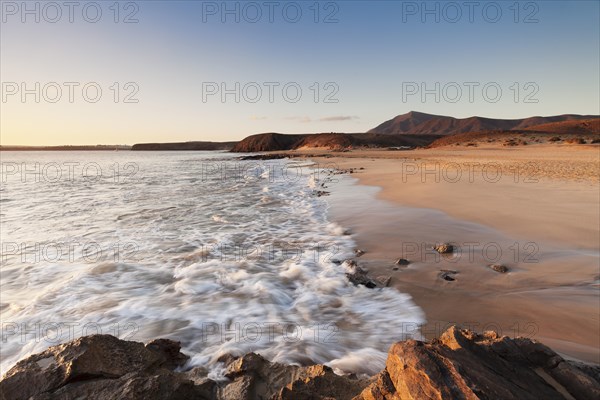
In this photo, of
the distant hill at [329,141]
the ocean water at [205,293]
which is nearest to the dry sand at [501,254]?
the ocean water at [205,293]

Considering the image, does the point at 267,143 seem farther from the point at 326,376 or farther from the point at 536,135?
the point at 326,376

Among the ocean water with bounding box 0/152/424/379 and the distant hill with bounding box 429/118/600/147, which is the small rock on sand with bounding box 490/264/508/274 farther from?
the distant hill with bounding box 429/118/600/147

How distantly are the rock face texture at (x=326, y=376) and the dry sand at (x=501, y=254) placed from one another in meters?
1.57

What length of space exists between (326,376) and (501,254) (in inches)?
192

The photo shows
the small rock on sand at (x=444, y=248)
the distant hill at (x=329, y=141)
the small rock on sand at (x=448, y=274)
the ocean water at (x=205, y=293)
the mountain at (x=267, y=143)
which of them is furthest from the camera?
the mountain at (x=267, y=143)

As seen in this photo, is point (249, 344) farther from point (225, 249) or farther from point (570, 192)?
point (570, 192)

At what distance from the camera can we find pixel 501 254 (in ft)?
19.8

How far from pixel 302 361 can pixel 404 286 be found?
7.47ft

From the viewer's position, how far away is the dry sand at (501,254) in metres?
3.98

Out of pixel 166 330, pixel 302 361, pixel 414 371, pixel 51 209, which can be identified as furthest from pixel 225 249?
pixel 51 209

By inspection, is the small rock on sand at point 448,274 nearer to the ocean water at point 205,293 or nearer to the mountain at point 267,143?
the ocean water at point 205,293

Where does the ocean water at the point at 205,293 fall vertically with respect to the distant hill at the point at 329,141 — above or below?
below

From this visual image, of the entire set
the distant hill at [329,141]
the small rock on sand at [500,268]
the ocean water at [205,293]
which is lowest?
the ocean water at [205,293]

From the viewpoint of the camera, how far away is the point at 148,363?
2.88 metres
